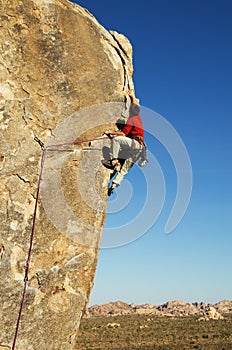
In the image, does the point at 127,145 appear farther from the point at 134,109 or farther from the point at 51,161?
the point at 51,161

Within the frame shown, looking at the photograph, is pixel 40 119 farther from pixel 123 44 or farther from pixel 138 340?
pixel 138 340

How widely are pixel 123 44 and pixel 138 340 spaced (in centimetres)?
3366

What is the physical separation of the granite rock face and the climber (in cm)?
24

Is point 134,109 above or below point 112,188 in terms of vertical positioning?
above

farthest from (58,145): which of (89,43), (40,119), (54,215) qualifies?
(89,43)

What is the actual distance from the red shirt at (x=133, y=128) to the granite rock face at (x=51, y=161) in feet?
0.79

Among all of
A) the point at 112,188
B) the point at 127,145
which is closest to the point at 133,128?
the point at 127,145

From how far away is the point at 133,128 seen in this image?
7406 millimetres

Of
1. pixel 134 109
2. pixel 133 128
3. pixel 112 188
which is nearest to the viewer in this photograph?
pixel 112 188

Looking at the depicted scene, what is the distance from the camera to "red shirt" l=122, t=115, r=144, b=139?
24.1 feet

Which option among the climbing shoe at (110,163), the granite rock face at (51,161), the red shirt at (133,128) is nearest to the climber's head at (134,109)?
the red shirt at (133,128)

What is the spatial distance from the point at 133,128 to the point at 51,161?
1650 mm

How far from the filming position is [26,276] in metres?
5.99

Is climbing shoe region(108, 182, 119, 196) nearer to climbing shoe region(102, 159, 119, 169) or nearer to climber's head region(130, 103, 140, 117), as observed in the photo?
climbing shoe region(102, 159, 119, 169)
